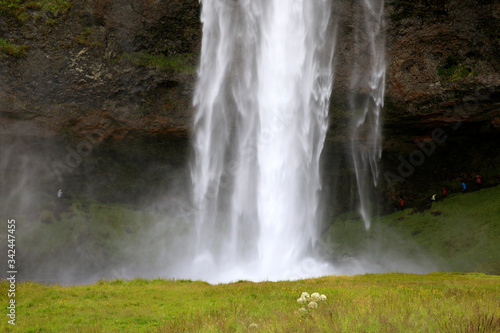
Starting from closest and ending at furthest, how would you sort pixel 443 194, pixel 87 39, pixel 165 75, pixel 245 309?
pixel 245 309 < pixel 87 39 < pixel 165 75 < pixel 443 194

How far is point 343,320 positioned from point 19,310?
11.5 meters

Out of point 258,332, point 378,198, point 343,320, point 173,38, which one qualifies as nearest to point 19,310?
point 258,332

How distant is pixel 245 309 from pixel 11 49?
3032cm

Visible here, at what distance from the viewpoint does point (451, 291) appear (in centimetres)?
1320

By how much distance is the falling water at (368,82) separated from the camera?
31641mm

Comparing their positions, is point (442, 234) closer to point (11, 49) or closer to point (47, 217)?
point (47, 217)

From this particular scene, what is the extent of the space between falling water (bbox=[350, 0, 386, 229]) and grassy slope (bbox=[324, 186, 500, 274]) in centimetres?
218

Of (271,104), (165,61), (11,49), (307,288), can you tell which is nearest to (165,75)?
(165,61)

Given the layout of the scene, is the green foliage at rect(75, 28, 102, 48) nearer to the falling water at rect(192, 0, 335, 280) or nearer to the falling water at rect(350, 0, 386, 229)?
the falling water at rect(192, 0, 335, 280)

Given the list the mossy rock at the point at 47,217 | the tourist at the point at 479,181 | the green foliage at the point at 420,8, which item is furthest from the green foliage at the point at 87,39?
the tourist at the point at 479,181

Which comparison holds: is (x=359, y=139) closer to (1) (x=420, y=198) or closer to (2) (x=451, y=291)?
(1) (x=420, y=198)

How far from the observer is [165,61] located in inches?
1352

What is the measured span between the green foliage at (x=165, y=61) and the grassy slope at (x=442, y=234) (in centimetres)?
2071

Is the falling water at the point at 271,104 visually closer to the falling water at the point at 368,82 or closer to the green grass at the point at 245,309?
the falling water at the point at 368,82
